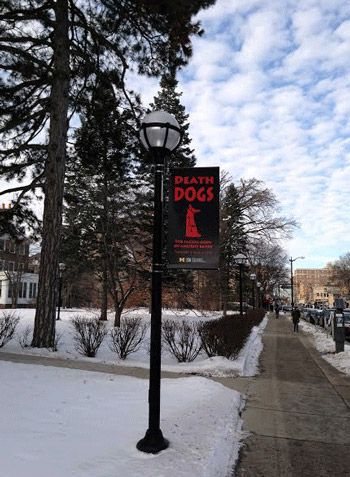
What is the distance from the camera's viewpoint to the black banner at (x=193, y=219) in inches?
176

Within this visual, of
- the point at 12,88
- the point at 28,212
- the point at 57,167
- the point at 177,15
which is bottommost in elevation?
the point at 28,212

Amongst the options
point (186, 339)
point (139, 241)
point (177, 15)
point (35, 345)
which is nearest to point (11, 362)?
point (35, 345)

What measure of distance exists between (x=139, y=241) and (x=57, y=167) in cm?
1383

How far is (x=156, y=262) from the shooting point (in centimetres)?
409

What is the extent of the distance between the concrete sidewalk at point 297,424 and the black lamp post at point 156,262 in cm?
97

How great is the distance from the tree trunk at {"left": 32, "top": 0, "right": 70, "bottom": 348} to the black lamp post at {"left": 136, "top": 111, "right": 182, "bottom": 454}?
6966 millimetres

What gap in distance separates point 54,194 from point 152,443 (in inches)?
329

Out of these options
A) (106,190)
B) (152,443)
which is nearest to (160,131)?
Result: (152,443)

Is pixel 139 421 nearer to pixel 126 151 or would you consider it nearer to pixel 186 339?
pixel 186 339

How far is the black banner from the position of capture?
14.7 ft

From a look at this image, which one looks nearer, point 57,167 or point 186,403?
point 186,403

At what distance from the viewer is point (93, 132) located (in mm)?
12148

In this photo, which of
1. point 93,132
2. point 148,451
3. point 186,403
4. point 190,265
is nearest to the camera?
point 148,451

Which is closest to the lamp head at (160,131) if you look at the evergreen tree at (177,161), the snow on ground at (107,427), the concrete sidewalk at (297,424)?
the snow on ground at (107,427)
